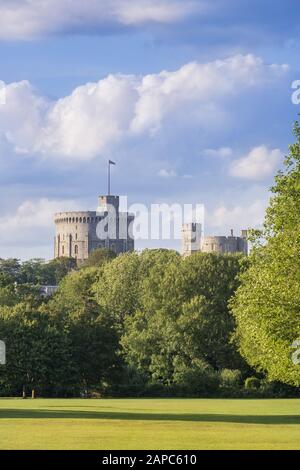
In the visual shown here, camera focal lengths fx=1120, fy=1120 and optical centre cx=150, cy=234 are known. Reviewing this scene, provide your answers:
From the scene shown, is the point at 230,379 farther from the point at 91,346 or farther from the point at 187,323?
the point at 91,346

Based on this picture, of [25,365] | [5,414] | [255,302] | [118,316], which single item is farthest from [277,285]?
[118,316]

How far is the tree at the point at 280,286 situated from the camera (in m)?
51.9

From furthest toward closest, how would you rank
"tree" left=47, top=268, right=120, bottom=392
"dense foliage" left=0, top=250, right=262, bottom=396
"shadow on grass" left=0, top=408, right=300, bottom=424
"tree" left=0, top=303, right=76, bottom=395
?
"tree" left=47, top=268, right=120, bottom=392
"dense foliage" left=0, top=250, right=262, bottom=396
"tree" left=0, top=303, right=76, bottom=395
"shadow on grass" left=0, top=408, right=300, bottom=424

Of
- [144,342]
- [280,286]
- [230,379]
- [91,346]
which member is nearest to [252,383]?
[230,379]

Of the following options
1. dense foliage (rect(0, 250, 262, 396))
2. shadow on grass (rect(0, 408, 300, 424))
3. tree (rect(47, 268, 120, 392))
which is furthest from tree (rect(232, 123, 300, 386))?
tree (rect(47, 268, 120, 392))

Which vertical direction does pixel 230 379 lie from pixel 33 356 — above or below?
below

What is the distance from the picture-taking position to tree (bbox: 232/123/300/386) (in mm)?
51906

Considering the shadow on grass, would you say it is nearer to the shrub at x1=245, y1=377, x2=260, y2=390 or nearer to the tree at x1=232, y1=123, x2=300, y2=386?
the tree at x1=232, y1=123, x2=300, y2=386

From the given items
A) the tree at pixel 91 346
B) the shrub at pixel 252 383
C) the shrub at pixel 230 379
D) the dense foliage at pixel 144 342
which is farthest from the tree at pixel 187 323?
the shrub at pixel 230 379

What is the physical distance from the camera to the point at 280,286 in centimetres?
5225

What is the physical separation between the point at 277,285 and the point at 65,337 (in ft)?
140

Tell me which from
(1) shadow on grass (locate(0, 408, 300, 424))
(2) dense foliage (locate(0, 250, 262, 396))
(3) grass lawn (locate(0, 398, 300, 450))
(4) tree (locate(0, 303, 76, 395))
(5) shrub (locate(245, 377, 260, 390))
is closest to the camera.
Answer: (3) grass lawn (locate(0, 398, 300, 450))

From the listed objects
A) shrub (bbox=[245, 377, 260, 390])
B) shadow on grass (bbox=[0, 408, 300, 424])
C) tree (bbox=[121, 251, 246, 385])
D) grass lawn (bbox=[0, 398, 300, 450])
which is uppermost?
tree (bbox=[121, 251, 246, 385])

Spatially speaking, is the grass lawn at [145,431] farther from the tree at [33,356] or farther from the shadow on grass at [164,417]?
the tree at [33,356]
